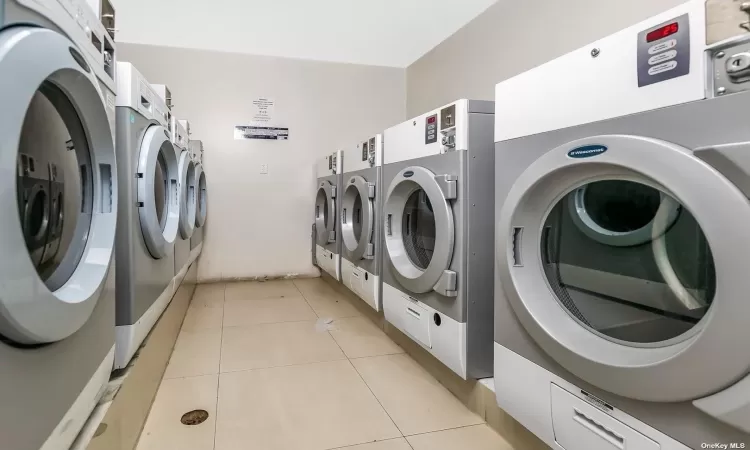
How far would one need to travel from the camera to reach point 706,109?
0.67 m

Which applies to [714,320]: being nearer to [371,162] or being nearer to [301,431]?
[301,431]

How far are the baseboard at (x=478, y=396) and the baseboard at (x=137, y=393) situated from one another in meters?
1.05

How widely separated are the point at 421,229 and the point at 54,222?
130 centimetres

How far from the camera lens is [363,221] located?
2260 mm

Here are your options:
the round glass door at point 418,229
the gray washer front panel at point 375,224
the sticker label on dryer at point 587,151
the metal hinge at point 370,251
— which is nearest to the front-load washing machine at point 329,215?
the gray washer front panel at point 375,224

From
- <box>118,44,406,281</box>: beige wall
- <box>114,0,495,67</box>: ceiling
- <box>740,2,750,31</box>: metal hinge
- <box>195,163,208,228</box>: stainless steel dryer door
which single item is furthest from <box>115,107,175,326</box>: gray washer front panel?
<box>118,44,406,281</box>: beige wall

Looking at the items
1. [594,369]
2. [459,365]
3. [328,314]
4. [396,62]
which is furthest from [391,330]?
[396,62]

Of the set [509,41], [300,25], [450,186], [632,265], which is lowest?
[632,265]

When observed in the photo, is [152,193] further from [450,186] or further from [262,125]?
[262,125]

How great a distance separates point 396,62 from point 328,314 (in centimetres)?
258

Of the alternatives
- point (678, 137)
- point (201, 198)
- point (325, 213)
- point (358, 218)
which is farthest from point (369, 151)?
point (201, 198)

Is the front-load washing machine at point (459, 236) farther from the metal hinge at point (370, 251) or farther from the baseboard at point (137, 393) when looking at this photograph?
the baseboard at point (137, 393)

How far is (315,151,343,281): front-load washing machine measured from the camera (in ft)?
9.52

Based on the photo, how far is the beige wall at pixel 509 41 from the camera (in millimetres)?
1972
